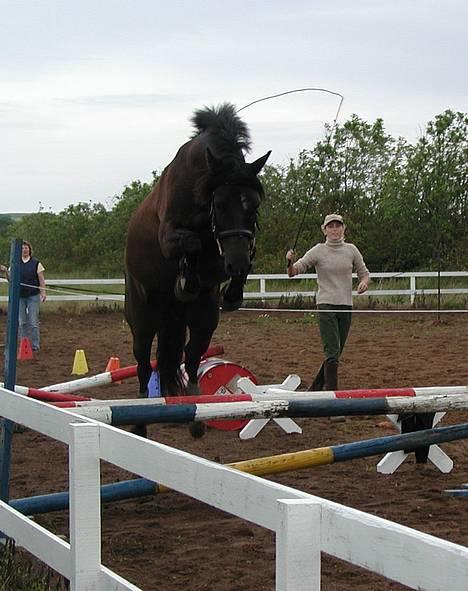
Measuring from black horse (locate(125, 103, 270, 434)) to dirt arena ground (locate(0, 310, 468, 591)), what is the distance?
0.84 meters

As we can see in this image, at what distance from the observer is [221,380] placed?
797cm

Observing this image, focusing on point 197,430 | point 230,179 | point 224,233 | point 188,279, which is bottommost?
point 197,430

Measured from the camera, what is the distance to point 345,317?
8.84m

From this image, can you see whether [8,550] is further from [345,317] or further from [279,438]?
[345,317]

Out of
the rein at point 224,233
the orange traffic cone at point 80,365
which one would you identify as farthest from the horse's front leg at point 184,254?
the orange traffic cone at point 80,365

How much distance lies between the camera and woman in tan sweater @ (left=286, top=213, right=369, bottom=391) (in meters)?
8.68

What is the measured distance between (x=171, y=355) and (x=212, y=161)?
1.90 meters

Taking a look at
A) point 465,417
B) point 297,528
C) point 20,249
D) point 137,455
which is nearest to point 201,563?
point 137,455

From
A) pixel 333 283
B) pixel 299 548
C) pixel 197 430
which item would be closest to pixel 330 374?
pixel 333 283

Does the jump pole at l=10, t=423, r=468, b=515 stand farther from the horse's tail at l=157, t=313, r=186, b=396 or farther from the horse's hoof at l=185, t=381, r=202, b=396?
the horse's tail at l=157, t=313, r=186, b=396

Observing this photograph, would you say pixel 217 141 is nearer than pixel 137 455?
No

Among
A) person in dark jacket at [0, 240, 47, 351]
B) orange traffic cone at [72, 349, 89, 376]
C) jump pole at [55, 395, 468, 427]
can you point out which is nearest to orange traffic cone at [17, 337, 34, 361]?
person in dark jacket at [0, 240, 47, 351]

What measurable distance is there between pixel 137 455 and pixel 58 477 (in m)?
3.12

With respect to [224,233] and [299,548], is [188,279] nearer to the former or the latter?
[224,233]
